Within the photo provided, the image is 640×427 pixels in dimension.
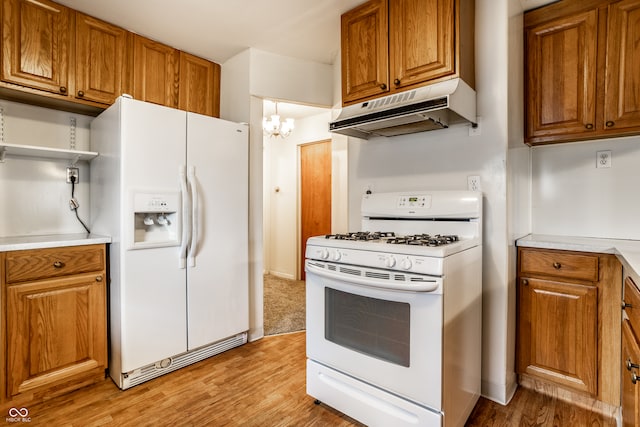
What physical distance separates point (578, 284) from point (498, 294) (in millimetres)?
→ 413

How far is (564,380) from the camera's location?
5.96 feet

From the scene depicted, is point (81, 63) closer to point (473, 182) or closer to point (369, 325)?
point (369, 325)

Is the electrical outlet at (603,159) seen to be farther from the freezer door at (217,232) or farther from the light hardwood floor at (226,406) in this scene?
the freezer door at (217,232)

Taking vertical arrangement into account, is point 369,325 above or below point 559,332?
above

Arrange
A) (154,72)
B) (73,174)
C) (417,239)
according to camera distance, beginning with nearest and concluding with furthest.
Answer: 1. (417,239)
2. (73,174)
3. (154,72)

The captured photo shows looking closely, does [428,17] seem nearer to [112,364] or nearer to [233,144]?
[233,144]

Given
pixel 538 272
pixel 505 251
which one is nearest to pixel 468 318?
pixel 505 251

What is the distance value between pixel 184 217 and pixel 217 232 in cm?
28

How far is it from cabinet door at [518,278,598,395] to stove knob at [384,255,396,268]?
1.04m

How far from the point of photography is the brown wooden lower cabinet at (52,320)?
1.72 m

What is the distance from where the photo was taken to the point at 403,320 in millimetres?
1436

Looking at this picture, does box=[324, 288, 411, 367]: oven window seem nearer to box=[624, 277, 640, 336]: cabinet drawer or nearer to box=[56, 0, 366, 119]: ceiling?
box=[624, 277, 640, 336]: cabinet drawer

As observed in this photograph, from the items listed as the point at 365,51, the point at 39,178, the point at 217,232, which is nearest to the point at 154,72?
the point at 39,178

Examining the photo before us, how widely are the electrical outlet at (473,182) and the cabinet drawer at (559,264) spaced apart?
1.55 feet
